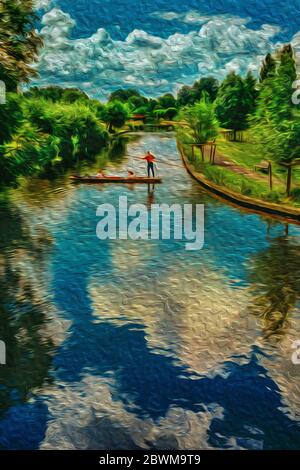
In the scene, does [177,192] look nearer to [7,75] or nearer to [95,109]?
[95,109]

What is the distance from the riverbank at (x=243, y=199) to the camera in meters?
5.88

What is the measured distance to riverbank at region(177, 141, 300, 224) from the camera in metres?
5.88

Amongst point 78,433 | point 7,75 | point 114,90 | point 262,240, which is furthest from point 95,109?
point 78,433

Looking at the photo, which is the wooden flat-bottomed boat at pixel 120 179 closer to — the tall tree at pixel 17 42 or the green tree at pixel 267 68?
the tall tree at pixel 17 42

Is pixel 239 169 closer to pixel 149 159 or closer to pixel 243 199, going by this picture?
pixel 243 199

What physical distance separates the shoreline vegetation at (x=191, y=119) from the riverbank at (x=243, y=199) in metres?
0.03

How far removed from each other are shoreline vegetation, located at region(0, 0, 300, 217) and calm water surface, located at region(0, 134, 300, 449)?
0.24 meters

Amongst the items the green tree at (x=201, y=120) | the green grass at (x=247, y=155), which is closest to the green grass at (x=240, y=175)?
the green grass at (x=247, y=155)

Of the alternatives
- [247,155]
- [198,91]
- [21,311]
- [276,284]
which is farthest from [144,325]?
[198,91]

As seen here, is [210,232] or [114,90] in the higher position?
[114,90]

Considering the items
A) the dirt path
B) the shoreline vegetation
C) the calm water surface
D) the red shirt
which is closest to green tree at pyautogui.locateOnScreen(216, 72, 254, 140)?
the shoreline vegetation
